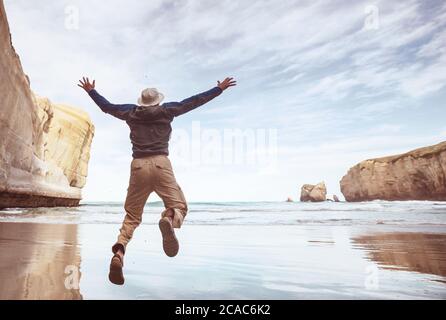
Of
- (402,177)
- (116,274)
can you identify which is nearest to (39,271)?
(116,274)

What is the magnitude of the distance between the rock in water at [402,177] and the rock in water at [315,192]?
4.77m

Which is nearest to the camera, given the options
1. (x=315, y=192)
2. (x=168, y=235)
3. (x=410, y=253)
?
(x=168, y=235)

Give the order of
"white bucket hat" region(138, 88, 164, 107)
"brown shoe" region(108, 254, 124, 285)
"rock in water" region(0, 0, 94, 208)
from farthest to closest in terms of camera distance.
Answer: "rock in water" region(0, 0, 94, 208)
"white bucket hat" region(138, 88, 164, 107)
"brown shoe" region(108, 254, 124, 285)

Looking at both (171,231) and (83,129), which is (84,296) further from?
(83,129)

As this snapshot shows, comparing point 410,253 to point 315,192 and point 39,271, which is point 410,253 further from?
point 315,192

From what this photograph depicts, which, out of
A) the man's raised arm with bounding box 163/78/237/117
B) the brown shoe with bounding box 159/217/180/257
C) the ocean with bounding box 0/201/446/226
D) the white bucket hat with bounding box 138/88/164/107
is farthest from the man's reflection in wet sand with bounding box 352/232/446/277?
the ocean with bounding box 0/201/446/226

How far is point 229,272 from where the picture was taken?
127 inches

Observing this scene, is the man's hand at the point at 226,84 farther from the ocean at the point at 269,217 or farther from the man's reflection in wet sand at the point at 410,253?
the ocean at the point at 269,217

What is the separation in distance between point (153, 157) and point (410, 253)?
11.5 ft

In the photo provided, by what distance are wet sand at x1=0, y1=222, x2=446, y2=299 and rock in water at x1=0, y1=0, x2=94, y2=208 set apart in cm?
929

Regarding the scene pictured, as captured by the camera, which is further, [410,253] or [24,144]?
[24,144]

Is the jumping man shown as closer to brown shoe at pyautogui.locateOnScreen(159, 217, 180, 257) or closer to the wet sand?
brown shoe at pyautogui.locateOnScreen(159, 217, 180, 257)

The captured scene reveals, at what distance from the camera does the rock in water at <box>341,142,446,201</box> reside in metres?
48.5
